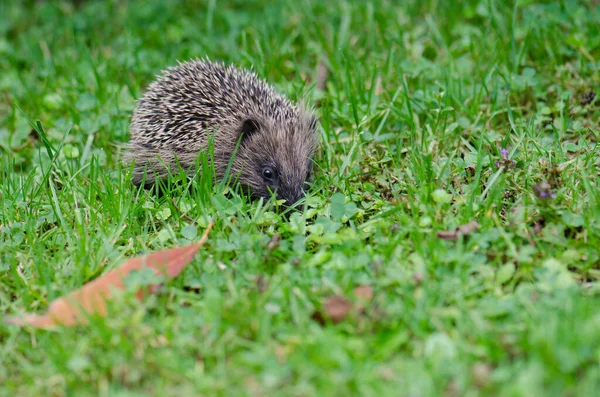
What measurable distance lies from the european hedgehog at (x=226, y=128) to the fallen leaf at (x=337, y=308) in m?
1.73

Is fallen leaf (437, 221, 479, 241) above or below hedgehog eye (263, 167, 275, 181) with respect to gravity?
above

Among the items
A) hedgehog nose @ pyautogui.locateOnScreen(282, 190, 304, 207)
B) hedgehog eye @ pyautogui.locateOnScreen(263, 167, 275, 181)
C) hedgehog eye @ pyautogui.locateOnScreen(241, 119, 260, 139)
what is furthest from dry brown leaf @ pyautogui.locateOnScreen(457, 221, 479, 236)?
hedgehog eye @ pyautogui.locateOnScreen(241, 119, 260, 139)

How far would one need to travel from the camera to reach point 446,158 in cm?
490

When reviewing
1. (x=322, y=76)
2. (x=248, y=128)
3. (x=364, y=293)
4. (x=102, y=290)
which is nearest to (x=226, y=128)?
(x=248, y=128)

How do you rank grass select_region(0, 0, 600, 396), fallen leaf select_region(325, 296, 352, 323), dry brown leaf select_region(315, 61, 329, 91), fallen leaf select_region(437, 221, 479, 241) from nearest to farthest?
grass select_region(0, 0, 600, 396) → fallen leaf select_region(325, 296, 352, 323) → fallen leaf select_region(437, 221, 479, 241) → dry brown leaf select_region(315, 61, 329, 91)

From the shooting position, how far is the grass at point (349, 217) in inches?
123

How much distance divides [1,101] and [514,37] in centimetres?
491

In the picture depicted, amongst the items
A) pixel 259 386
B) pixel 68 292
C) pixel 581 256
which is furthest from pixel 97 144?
pixel 581 256

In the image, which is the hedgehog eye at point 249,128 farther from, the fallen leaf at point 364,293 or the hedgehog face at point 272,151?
the fallen leaf at point 364,293

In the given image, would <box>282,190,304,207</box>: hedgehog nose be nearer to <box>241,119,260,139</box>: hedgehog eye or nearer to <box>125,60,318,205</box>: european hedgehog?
<box>125,60,318,205</box>: european hedgehog

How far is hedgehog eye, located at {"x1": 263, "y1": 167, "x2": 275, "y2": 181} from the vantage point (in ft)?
17.4

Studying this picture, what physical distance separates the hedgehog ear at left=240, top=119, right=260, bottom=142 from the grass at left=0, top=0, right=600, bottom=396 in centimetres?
60

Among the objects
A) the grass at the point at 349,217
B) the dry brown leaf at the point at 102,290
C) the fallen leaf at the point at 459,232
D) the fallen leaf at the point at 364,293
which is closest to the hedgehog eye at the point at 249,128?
the grass at the point at 349,217

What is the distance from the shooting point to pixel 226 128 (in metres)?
5.44
